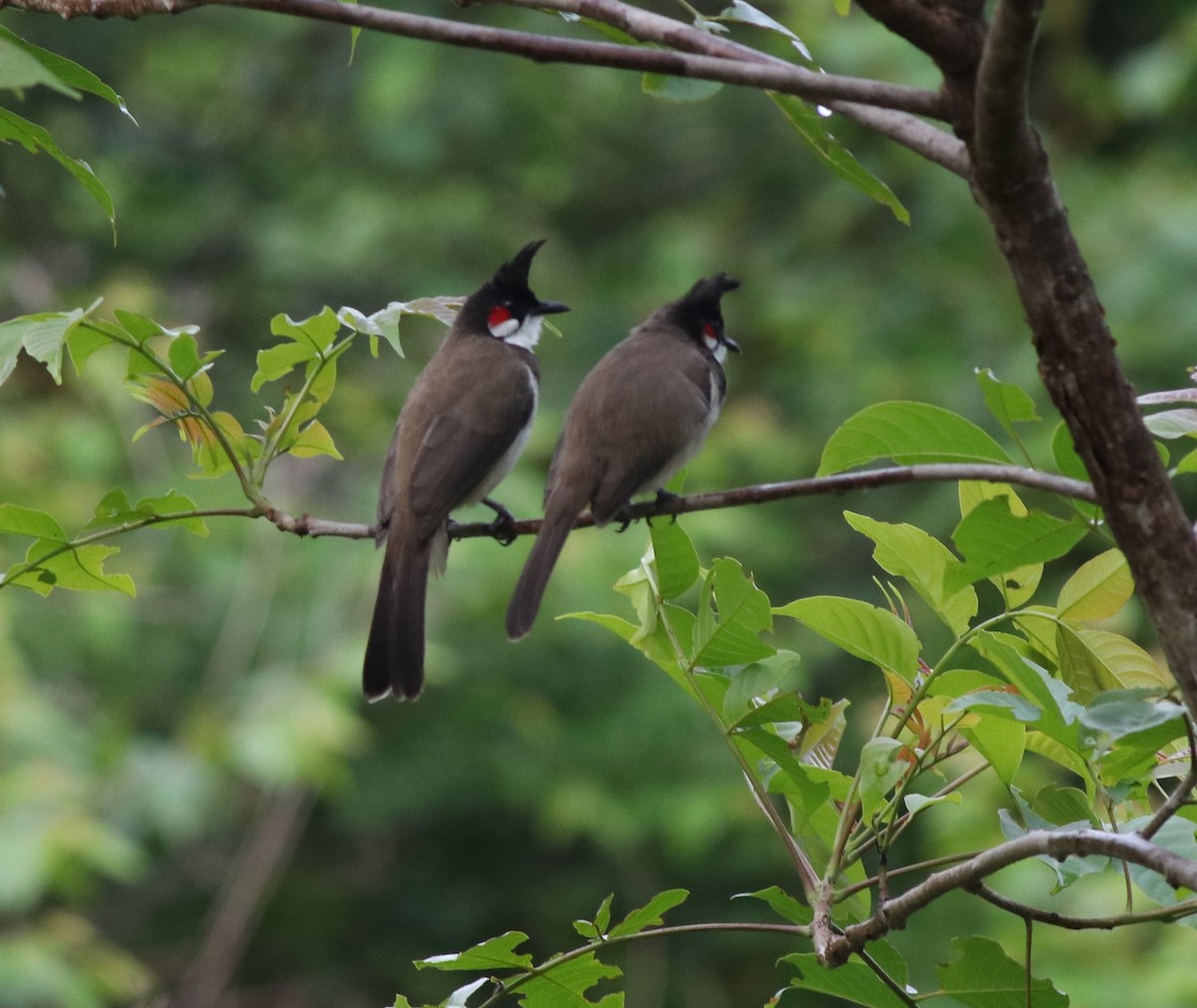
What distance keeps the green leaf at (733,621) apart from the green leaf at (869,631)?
0.11ft

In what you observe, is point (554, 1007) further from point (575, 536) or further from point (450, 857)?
point (450, 857)

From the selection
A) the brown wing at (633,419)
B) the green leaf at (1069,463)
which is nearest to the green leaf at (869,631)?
the green leaf at (1069,463)

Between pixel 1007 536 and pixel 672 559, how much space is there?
328 mm

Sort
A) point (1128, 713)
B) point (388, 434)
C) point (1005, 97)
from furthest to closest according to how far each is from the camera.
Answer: point (388, 434)
point (1128, 713)
point (1005, 97)

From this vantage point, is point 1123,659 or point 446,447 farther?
point 446,447

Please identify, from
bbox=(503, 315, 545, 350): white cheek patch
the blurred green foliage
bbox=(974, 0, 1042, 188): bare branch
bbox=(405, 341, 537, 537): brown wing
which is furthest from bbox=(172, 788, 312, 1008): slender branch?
bbox=(974, 0, 1042, 188): bare branch

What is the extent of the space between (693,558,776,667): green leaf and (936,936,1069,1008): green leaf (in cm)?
31

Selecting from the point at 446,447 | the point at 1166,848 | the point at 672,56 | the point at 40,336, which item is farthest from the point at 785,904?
the point at 446,447

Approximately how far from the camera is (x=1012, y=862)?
1.16m

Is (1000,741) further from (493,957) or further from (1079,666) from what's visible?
(493,957)

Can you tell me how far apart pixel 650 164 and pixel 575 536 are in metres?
4.42

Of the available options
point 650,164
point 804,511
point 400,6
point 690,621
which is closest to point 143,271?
point 400,6

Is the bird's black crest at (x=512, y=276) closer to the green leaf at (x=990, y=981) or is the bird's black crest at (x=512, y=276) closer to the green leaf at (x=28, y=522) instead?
the green leaf at (x=28, y=522)

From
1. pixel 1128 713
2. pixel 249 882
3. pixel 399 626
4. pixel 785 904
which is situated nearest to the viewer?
pixel 1128 713
